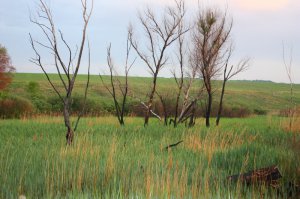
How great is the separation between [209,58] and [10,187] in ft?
42.7

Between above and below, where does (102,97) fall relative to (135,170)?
below

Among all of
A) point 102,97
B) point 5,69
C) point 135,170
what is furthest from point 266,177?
point 102,97

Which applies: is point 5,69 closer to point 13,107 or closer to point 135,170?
point 13,107

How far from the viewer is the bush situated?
24.6 m

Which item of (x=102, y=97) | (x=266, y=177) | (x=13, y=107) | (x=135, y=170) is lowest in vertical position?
(x=102, y=97)

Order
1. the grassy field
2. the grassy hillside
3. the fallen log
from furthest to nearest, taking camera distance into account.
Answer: the grassy hillside
the fallen log
the grassy field

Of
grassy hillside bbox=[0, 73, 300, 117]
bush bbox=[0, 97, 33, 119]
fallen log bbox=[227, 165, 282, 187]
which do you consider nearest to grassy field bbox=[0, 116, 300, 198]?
fallen log bbox=[227, 165, 282, 187]

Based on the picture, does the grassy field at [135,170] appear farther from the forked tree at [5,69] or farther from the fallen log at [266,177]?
the forked tree at [5,69]

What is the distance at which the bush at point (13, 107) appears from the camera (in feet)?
80.8

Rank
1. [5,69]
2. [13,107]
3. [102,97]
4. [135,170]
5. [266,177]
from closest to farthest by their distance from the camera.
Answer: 1. [266,177]
2. [135,170]
3. [13,107]
4. [5,69]
5. [102,97]

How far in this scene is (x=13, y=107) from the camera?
82.3 feet

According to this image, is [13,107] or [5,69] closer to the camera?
[13,107]

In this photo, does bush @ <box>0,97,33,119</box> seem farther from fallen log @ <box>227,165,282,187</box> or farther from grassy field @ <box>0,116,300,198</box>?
fallen log @ <box>227,165,282,187</box>

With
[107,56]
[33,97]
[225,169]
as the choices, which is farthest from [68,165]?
[33,97]
